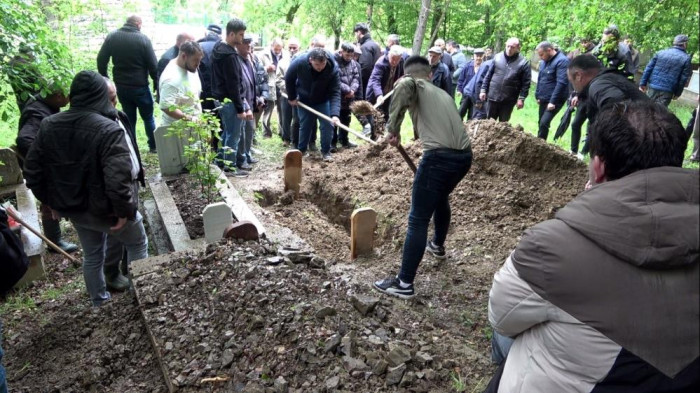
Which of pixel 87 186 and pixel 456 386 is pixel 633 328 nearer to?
pixel 456 386

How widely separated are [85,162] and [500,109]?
7198 mm

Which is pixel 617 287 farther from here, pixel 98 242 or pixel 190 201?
pixel 190 201

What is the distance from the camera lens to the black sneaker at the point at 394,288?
13.1ft

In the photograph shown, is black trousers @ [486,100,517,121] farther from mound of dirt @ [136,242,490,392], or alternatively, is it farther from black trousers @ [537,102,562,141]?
mound of dirt @ [136,242,490,392]

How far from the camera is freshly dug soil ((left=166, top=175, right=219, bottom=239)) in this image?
4.53 m

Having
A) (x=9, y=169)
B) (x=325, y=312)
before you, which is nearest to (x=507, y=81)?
(x=325, y=312)

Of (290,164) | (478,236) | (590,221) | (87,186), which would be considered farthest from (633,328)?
(290,164)

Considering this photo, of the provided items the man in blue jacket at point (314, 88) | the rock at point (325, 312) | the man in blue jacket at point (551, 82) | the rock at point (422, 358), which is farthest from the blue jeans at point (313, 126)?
the rock at point (422, 358)

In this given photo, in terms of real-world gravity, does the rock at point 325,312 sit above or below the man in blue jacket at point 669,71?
below

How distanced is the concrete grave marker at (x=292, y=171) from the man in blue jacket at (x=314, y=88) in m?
1.35

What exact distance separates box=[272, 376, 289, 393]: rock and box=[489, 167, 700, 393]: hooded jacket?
128 centimetres

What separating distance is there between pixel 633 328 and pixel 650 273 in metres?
0.19

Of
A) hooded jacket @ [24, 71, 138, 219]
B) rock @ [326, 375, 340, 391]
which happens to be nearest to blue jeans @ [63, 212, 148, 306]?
hooded jacket @ [24, 71, 138, 219]

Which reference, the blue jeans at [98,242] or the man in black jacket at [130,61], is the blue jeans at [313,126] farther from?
the blue jeans at [98,242]
